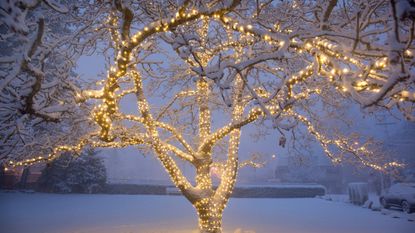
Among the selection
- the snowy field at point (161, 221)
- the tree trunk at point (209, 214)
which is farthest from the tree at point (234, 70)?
the snowy field at point (161, 221)

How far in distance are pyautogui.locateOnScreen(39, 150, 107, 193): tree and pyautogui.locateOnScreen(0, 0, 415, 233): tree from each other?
1591cm

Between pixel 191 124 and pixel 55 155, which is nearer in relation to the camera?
pixel 55 155

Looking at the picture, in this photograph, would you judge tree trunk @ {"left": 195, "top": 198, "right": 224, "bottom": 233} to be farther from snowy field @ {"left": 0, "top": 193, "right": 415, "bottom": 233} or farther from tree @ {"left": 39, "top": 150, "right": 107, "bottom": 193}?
tree @ {"left": 39, "top": 150, "right": 107, "bottom": 193}

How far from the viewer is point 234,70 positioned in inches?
183

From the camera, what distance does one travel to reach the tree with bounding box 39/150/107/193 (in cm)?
2234

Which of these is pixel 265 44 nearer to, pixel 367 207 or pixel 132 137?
pixel 132 137

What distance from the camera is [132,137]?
7266mm

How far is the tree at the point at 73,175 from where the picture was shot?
2234 centimetres

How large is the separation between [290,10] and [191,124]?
520 cm

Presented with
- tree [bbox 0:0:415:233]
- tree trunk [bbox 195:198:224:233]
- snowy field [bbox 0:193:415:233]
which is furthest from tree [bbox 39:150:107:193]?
tree trunk [bbox 195:198:224:233]

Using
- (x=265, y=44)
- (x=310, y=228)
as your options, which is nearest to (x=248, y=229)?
(x=310, y=228)

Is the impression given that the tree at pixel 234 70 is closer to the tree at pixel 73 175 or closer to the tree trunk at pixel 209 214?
the tree trunk at pixel 209 214

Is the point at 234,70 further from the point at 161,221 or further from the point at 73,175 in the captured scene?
the point at 73,175

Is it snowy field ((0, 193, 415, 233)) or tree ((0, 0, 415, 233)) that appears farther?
snowy field ((0, 193, 415, 233))
